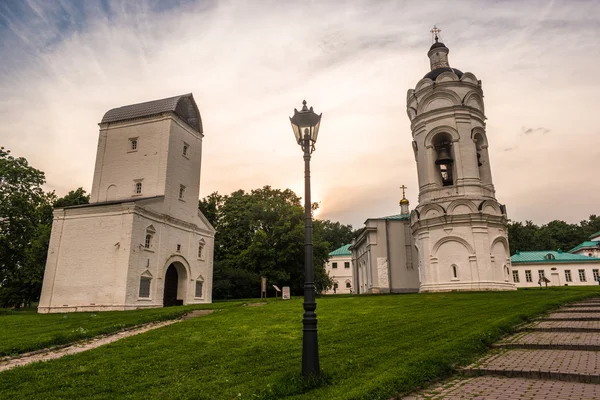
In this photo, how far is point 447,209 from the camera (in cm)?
2812

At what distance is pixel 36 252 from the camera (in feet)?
109

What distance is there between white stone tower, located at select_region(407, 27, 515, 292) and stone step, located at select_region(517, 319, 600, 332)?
1565 centimetres

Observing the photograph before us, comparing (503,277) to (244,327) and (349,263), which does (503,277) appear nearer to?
(244,327)

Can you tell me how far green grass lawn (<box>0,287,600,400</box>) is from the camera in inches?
256

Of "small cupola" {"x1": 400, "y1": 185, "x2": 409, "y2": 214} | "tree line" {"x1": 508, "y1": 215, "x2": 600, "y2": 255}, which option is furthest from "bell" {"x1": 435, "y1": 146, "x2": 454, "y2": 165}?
"tree line" {"x1": 508, "y1": 215, "x2": 600, "y2": 255}

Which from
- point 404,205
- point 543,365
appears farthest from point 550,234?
point 543,365

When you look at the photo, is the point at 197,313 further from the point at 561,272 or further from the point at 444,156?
the point at 561,272

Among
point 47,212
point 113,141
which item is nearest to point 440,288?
point 113,141

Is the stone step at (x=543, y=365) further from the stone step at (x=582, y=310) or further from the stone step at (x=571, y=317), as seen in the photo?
the stone step at (x=582, y=310)

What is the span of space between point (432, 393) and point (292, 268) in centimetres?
3466

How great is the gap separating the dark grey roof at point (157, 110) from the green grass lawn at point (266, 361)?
64.3ft

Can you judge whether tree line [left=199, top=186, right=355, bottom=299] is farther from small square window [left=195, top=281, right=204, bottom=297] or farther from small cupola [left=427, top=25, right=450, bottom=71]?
small cupola [left=427, top=25, right=450, bottom=71]

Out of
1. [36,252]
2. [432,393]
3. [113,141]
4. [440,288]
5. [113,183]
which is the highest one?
[113,141]

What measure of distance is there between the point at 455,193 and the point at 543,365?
23.1 meters
